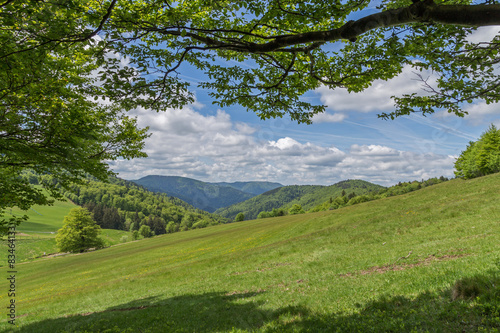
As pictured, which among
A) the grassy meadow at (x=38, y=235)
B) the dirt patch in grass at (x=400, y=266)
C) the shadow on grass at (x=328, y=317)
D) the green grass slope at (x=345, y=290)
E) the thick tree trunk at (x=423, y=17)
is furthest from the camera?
the grassy meadow at (x=38, y=235)

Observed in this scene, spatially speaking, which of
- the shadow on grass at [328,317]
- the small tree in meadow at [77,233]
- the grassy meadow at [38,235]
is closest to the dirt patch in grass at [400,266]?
the shadow on grass at [328,317]

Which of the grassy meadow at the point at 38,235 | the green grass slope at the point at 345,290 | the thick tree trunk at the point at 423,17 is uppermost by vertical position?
the thick tree trunk at the point at 423,17

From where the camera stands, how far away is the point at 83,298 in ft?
65.5

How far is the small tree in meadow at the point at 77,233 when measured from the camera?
73.6m

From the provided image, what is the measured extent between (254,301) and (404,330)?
23.1ft

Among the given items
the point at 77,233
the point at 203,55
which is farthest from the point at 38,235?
the point at 203,55

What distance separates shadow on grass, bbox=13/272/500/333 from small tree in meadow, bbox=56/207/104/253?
76.6m

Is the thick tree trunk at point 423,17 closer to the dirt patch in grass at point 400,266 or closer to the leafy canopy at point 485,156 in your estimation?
the dirt patch in grass at point 400,266

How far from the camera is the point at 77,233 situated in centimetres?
7331

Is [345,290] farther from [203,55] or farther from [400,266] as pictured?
[203,55]

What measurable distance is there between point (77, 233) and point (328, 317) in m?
89.0

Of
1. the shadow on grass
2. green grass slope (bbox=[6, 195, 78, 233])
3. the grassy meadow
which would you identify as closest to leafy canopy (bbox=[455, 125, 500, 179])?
the shadow on grass

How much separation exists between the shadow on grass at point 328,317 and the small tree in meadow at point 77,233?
76.6 metres

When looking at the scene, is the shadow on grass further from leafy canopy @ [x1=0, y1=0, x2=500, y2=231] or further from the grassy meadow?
the grassy meadow
